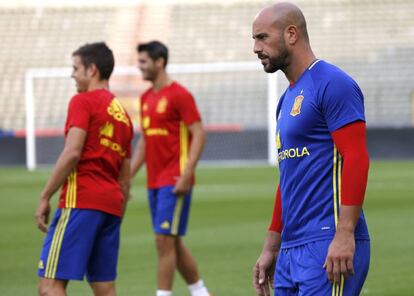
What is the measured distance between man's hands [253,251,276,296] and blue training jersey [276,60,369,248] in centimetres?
33

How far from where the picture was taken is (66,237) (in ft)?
21.4

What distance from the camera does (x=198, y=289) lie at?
909 cm

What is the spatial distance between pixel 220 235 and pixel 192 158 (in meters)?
4.75

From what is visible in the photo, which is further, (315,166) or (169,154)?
(169,154)

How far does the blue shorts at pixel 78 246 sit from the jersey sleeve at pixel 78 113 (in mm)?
574

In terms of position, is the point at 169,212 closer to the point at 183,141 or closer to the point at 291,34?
the point at 183,141

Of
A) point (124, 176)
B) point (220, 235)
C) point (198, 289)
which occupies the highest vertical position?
point (124, 176)

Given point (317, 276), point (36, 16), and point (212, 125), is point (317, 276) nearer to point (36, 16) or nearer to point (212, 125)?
point (212, 125)

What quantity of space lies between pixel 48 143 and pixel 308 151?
27299 mm

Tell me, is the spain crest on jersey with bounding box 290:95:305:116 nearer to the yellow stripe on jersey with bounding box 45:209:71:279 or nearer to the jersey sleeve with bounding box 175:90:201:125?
the yellow stripe on jersey with bounding box 45:209:71:279

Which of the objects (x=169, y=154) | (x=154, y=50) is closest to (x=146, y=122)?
(x=169, y=154)

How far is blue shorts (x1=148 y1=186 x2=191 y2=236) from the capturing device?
29.9 feet

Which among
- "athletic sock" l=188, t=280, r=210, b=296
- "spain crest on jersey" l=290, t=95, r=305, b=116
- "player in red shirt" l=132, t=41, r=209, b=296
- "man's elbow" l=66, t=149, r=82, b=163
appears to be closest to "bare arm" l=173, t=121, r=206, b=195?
"player in red shirt" l=132, t=41, r=209, b=296

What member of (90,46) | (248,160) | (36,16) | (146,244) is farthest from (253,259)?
(36,16)
